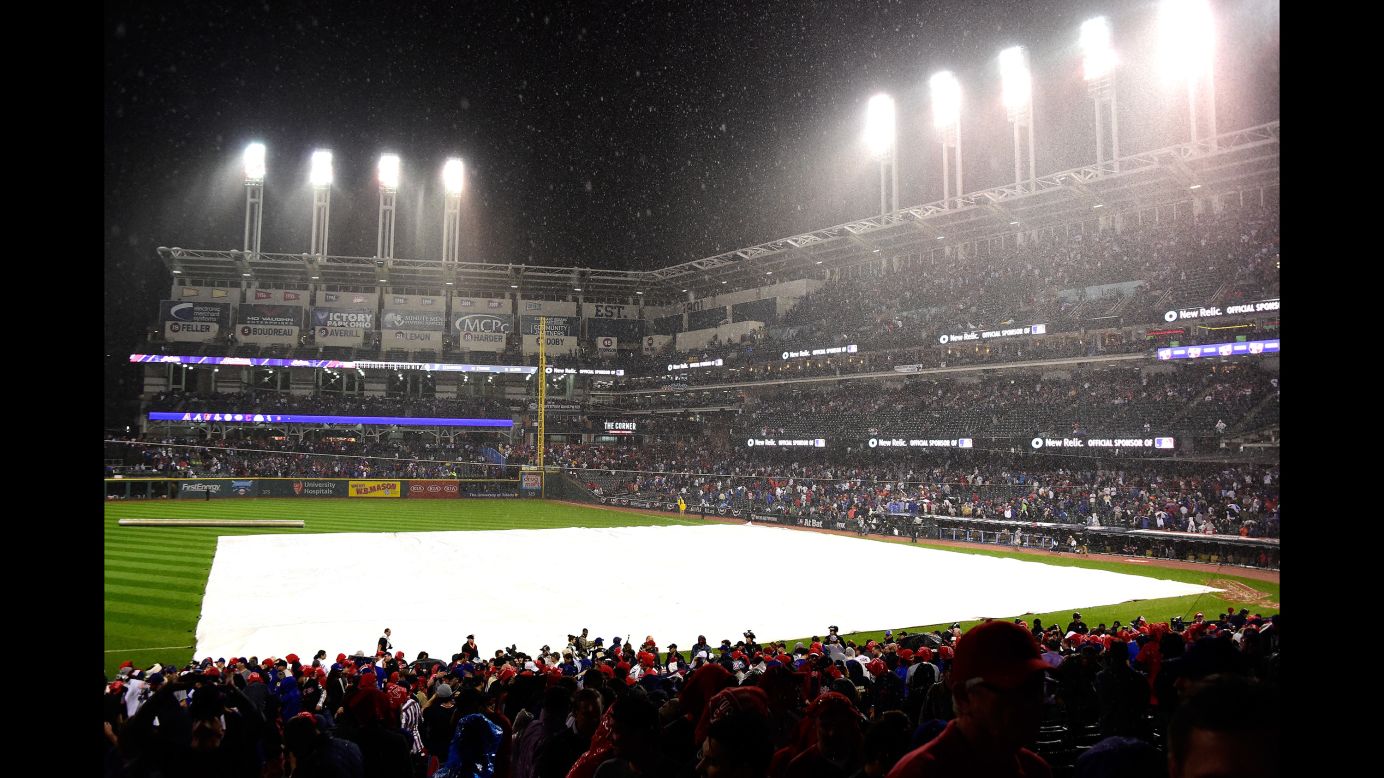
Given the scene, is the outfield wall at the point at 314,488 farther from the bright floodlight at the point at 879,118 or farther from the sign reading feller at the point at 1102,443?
the sign reading feller at the point at 1102,443

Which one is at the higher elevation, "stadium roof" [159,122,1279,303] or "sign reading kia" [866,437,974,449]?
"stadium roof" [159,122,1279,303]

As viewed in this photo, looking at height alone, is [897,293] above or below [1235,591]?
above

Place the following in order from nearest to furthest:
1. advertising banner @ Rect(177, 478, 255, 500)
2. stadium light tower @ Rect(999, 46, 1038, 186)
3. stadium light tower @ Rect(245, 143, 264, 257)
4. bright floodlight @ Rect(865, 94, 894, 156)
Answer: stadium light tower @ Rect(999, 46, 1038, 186)
advertising banner @ Rect(177, 478, 255, 500)
bright floodlight @ Rect(865, 94, 894, 156)
stadium light tower @ Rect(245, 143, 264, 257)

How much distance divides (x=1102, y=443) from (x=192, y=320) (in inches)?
2677

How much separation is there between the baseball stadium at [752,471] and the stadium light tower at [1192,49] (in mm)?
301

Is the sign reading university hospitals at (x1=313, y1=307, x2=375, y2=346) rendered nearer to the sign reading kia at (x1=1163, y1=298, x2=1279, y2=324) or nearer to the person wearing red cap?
the sign reading kia at (x1=1163, y1=298, x2=1279, y2=324)

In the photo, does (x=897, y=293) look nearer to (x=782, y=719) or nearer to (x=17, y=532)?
(x=782, y=719)

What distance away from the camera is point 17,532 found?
158cm

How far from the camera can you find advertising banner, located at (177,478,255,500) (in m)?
48.6

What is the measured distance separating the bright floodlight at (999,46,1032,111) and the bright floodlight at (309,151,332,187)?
49.9m

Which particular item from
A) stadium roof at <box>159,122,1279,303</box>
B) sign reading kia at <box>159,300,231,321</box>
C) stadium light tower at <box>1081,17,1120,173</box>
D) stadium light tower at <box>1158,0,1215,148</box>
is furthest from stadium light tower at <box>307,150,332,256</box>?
stadium light tower at <box>1158,0,1215,148</box>

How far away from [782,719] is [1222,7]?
41.9 meters

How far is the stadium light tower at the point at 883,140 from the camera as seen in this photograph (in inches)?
1938

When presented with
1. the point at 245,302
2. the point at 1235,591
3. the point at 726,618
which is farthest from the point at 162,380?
the point at 1235,591
